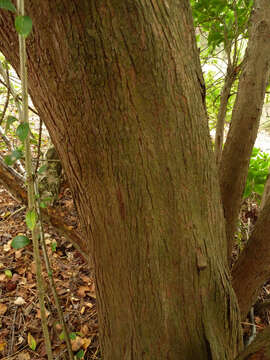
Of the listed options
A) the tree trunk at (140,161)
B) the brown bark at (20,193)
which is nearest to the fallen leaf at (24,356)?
the brown bark at (20,193)

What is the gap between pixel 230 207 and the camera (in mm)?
1584

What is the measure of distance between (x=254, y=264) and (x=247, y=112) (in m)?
0.87

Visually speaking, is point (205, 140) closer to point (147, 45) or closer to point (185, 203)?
point (185, 203)

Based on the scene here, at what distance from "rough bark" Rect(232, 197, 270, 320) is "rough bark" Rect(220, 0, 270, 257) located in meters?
0.22

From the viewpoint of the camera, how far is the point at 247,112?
143cm

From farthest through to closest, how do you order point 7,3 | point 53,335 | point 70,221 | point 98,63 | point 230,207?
point 70,221 → point 53,335 → point 230,207 → point 98,63 → point 7,3

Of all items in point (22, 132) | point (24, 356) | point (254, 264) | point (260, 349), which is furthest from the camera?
point (24, 356)

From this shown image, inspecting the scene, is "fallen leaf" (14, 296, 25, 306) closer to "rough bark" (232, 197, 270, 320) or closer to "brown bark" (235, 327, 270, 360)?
"rough bark" (232, 197, 270, 320)

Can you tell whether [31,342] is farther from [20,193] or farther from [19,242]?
[19,242]

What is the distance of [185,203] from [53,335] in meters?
1.58

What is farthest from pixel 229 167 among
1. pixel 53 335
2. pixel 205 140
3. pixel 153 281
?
pixel 53 335

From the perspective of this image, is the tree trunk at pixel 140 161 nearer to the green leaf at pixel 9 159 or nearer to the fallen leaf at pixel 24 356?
the green leaf at pixel 9 159

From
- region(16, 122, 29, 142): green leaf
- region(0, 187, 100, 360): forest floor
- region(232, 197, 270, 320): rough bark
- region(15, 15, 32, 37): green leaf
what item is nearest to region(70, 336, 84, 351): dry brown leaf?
region(0, 187, 100, 360): forest floor

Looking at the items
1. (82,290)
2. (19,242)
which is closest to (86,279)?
(82,290)
